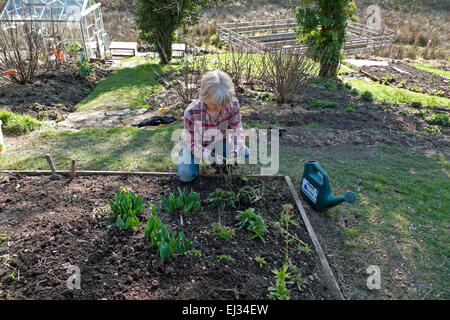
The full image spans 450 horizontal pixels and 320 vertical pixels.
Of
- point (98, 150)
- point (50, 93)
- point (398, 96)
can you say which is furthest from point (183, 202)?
point (398, 96)

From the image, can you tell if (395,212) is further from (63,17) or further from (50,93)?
(63,17)

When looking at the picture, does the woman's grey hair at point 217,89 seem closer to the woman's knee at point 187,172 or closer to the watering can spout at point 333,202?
the woman's knee at point 187,172

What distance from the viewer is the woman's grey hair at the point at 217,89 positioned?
8.70 feet

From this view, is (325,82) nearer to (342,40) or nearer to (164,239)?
(342,40)

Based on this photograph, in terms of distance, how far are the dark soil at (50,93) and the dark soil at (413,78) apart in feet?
26.6

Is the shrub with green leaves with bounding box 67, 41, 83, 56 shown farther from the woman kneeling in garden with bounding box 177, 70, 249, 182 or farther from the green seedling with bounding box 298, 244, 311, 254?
the green seedling with bounding box 298, 244, 311, 254

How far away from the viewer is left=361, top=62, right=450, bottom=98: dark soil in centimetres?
834

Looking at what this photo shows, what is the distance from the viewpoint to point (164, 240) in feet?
7.57

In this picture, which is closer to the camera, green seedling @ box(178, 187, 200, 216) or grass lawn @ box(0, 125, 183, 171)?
green seedling @ box(178, 187, 200, 216)

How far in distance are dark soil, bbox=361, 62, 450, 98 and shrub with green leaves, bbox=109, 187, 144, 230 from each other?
26.7 feet

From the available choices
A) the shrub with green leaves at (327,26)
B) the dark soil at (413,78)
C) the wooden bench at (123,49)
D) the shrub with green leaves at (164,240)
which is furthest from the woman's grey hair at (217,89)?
the wooden bench at (123,49)

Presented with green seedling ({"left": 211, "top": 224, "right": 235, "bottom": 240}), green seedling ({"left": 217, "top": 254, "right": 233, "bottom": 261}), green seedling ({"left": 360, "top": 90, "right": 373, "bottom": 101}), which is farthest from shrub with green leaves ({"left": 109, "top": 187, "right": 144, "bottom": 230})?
green seedling ({"left": 360, "top": 90, "right": 373, "bottom": 101})

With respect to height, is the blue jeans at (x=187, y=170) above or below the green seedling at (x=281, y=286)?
above

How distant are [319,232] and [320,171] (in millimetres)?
551
